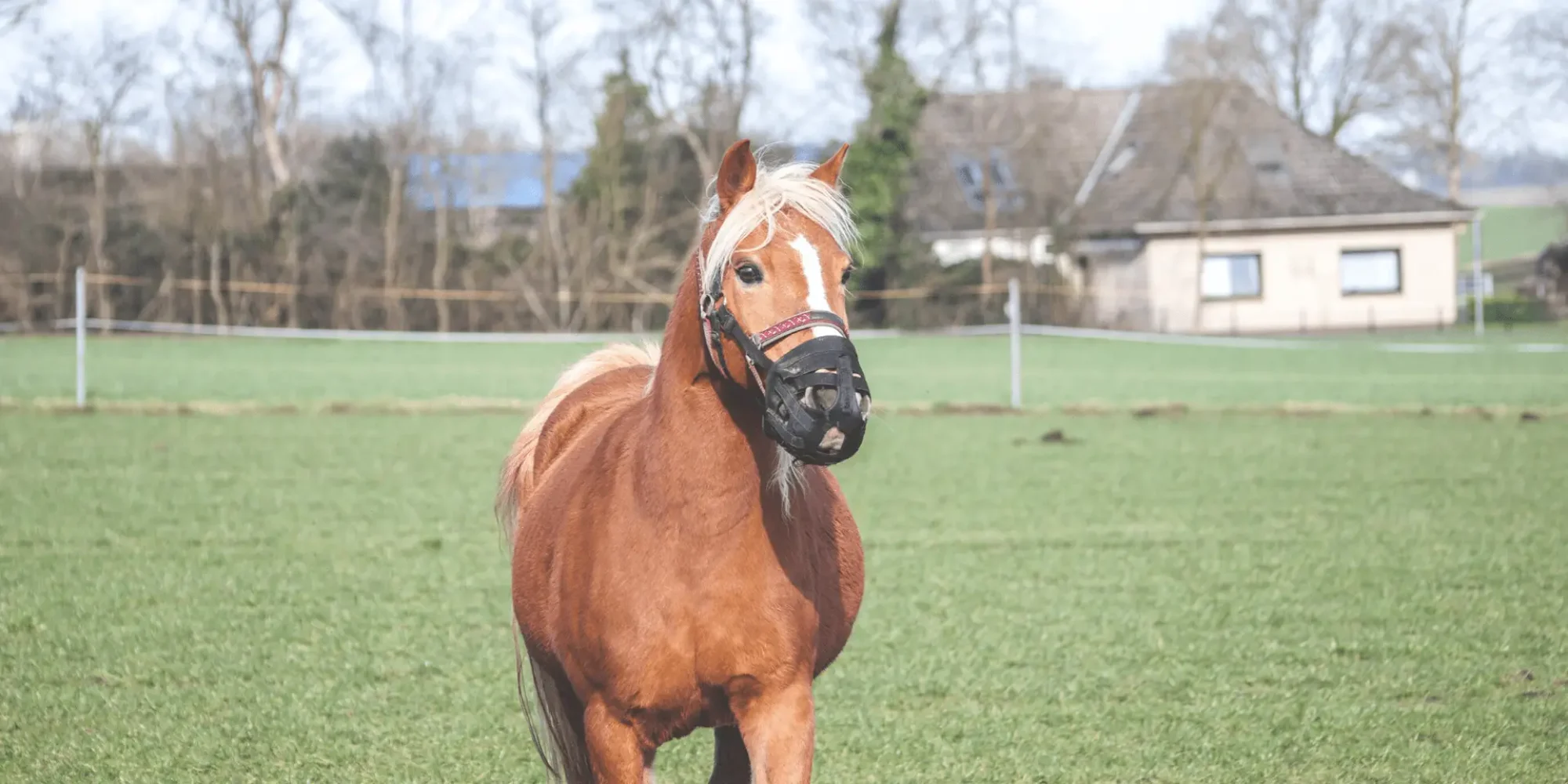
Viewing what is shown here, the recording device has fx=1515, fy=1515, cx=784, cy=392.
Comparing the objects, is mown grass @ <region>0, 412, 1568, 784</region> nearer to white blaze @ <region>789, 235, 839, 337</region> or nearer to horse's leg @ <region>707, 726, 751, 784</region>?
horse's leg @ <region>707, 726, 751, 784</region>

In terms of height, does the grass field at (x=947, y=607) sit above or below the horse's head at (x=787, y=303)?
below

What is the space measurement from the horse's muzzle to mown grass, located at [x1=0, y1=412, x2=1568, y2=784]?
7.18 ft

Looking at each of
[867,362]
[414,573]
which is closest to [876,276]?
[867,362]

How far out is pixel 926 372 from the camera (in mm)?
25672

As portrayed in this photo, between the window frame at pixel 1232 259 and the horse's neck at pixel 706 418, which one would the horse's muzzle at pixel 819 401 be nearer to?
the horse's neck at pixel 706 418

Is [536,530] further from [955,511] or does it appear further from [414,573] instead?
[955,511]

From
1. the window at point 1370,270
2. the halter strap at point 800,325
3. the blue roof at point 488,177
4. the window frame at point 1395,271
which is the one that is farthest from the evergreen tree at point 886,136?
the halter strap at point 800,325

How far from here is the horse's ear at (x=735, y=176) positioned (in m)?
3.29

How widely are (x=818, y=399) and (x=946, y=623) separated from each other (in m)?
4.49

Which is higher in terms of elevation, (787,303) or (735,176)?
(735,176)

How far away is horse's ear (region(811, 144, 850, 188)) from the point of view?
137 inches

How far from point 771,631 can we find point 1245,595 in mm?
5215

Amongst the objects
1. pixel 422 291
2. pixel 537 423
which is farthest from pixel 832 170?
pixel 422 291

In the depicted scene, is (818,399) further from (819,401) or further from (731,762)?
(731,762)
